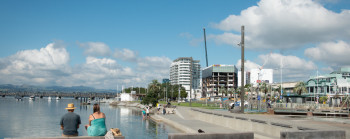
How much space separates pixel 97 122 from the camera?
10.0 metres

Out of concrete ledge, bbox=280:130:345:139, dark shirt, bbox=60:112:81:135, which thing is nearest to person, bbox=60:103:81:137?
dark shirt, bbox=60:112:81:135

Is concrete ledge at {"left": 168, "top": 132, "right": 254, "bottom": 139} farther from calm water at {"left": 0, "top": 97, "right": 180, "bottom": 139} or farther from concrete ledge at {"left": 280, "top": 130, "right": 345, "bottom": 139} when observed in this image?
calm water at {"left": 0, "top": 97, "right": 180, "bottom": 139}

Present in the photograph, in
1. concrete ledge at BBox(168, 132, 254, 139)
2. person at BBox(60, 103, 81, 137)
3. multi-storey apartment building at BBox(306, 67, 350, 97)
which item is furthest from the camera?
multi-storey apartment building at BBox(306, 67, 350, 97)

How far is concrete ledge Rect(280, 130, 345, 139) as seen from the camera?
12.0m

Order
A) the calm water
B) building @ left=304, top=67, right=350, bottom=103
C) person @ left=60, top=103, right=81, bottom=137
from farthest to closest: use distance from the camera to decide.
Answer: building @ left=304, top=67, right=350, bottom=103 < the calm water < person @ left=60, top=103, right=81, bottom=137

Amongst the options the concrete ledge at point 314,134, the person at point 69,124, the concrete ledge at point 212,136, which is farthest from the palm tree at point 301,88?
the person at point 69,124

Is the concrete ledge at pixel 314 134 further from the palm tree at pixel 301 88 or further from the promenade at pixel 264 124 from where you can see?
the palm tree at pixel 301 88

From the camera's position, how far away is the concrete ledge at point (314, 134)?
11998mm

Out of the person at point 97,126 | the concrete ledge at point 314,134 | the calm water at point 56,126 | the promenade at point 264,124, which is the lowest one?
the calm water at point 56,126

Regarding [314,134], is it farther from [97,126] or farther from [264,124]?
[97,126]

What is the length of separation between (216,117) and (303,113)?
12215 mm

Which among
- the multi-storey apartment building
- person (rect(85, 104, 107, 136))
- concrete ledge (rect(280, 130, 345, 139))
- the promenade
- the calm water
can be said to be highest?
the multi-storey apartment building

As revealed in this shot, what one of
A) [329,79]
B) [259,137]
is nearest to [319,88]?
[329,79]

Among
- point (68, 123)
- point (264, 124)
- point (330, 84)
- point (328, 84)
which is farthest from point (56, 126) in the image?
point (328, 84)
